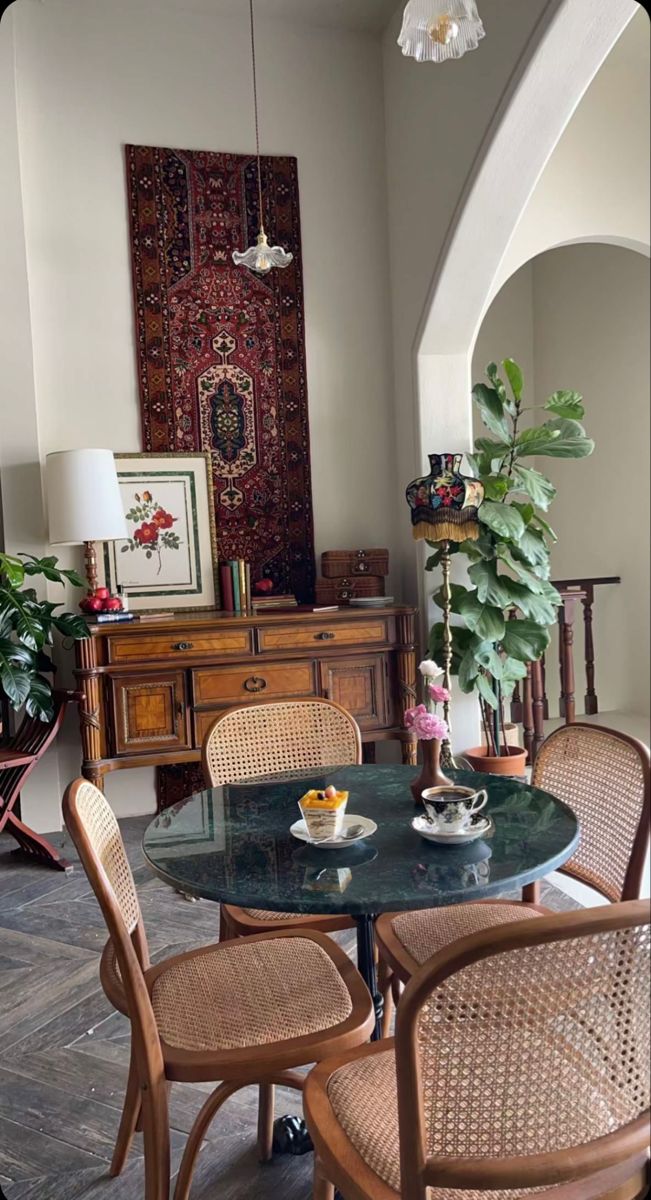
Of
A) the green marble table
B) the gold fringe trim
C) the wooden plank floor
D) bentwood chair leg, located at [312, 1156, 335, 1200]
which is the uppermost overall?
the gold fringe trim

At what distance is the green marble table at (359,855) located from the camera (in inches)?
60.9

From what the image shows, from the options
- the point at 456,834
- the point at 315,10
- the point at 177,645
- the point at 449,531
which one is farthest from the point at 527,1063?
the point at 315,10

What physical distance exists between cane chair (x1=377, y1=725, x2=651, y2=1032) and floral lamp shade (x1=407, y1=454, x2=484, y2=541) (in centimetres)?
186

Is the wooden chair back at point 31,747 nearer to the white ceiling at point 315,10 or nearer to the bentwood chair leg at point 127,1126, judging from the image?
the bentwood chair leg at point 127,1126

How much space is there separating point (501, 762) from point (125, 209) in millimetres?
3349

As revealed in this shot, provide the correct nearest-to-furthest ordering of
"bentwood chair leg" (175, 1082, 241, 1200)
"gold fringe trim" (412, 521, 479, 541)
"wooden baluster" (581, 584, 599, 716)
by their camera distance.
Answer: "bentwood chair leg" (175, 1082, 241, 1200) < "gold fringe trim" (412, 521, 479, 541) < "wooden baluster" (581, 584, 599, 716)

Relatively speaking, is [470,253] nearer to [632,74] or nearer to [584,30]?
[584,30]

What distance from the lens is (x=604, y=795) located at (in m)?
2.07

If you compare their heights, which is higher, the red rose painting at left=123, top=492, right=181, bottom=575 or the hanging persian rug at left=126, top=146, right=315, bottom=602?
the hanging persian rug at left=126, top=146, right=315, bottom=602

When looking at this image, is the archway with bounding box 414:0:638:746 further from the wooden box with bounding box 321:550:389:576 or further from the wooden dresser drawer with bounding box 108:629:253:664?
the wooden dresser drawer with bounding box 108:629:253:664

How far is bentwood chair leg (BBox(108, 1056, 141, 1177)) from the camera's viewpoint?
1913 mm

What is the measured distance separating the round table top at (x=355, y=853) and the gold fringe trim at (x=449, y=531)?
6.18 ft

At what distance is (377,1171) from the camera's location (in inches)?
50.0

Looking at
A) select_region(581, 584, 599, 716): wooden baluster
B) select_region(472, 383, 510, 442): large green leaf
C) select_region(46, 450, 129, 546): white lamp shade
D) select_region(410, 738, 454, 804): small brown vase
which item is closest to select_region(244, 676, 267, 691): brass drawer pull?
select_region(46, 450, 129, 546): white lamp shade
